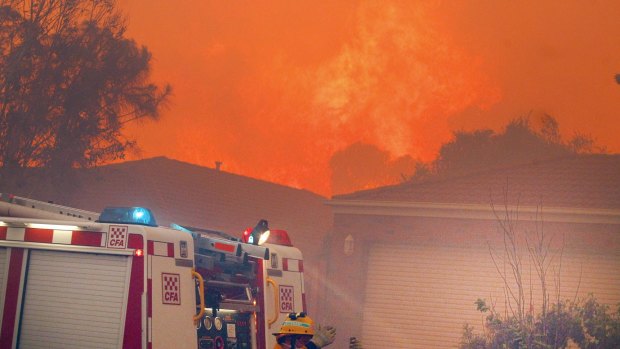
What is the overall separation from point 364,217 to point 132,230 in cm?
1448

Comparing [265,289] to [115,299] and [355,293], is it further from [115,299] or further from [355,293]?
[355,293]

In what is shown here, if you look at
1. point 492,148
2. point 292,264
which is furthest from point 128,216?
point 492,148

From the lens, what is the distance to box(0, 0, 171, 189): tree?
21641mm

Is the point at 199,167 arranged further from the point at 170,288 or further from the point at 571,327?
the point at 170,288

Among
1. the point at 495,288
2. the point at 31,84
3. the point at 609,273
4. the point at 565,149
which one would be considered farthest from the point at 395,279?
the point at 565,149

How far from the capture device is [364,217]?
21.7 m

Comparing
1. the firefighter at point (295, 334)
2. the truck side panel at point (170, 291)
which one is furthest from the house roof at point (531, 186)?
the firefighter at point (295, 334)

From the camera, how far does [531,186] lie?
21.3 metres

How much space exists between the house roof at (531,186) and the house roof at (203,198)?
670 cm

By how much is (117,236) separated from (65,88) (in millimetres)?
16156

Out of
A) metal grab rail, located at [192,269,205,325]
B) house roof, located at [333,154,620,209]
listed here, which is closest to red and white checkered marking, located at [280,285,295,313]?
metal grab rail, located at [192,269,205,325]

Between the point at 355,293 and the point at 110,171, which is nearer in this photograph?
the point at 355,293

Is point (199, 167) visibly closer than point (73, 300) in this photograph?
No

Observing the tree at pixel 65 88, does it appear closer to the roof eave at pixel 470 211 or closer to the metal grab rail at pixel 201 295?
the roof eave at pixel 470 211
